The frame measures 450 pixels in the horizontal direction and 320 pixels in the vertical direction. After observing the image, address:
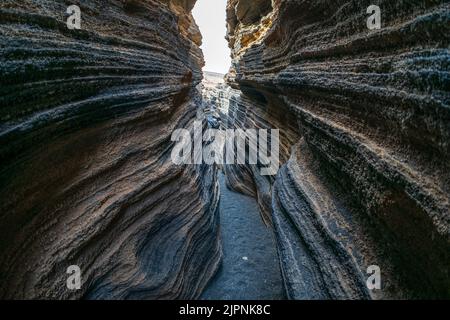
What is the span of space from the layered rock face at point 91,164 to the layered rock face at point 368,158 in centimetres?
177

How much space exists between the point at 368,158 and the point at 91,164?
2.95m

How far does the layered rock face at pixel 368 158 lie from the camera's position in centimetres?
166

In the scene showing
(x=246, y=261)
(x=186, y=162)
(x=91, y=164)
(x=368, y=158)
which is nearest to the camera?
(x=368, y=158)

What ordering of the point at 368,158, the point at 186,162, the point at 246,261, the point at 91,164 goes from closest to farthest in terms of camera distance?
the point at 368,158 → the point at 91,164 → the point at 186,162 → the point at 246,261

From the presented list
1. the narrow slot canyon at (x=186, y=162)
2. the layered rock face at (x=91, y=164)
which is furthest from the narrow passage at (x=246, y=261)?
the layered rock face at (x=91, y=164)

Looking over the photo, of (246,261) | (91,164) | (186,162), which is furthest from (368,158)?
(246,261)

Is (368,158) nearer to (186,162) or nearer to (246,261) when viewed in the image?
(186,162)

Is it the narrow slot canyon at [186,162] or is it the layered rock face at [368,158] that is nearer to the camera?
the layered rock face at [368,158]

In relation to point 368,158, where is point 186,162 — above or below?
below

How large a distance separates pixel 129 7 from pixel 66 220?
3695 millimetres

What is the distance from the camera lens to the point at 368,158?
2.17 m

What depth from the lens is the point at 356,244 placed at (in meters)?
2.34

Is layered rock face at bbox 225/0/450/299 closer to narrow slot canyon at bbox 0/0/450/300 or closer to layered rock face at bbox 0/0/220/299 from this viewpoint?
narrow slot canyon at bbox 0/0/450/300

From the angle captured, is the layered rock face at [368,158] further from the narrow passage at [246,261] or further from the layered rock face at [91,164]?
the layered rock face at [91,164]
